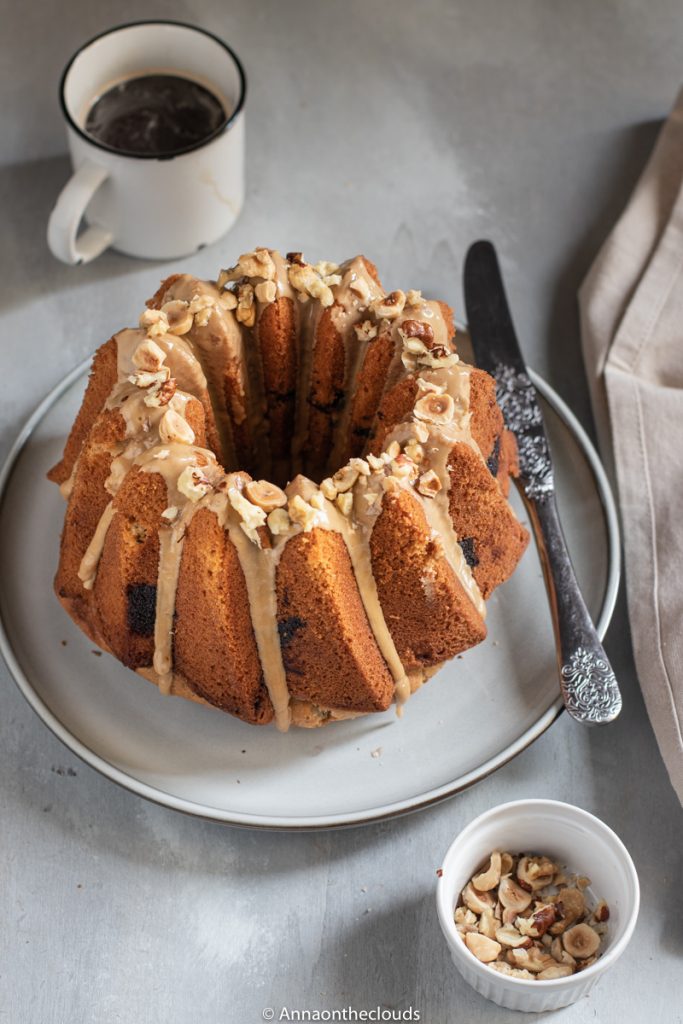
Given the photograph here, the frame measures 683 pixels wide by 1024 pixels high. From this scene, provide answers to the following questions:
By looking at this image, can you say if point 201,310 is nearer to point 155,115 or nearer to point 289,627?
point 289,627

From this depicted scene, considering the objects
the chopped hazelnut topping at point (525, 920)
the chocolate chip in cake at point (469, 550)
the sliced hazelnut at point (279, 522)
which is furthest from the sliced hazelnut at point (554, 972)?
→ the sliced hazelnut at point (279, 522)

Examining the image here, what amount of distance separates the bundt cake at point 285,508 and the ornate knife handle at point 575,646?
10cm

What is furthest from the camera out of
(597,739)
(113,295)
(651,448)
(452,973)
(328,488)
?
(113,295)

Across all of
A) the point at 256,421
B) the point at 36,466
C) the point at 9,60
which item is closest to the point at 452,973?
the point at 256,421

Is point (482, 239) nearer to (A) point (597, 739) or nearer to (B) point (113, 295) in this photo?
(B) point (113, 295)

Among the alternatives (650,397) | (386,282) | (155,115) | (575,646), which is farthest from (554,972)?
(155,115)

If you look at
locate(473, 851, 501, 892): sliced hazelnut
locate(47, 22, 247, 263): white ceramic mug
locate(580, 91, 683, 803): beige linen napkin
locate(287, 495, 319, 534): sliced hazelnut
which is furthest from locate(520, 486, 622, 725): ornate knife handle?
locate(47, 22, 247, 263): white ceramic mug

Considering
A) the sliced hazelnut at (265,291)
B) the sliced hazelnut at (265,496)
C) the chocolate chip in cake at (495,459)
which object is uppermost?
the sliced hazelnut at (265,291)

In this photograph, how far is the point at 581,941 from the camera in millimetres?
1471

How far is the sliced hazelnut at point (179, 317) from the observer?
1568 millimetres

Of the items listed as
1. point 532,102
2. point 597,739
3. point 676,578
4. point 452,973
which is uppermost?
point 532,102

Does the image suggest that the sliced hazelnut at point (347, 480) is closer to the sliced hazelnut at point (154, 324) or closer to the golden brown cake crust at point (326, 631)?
the golden brown cake crust at point (326, 631)

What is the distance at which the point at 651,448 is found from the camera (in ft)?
6.16

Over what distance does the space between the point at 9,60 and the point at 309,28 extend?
0.56 meters
